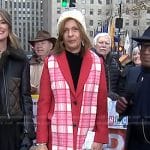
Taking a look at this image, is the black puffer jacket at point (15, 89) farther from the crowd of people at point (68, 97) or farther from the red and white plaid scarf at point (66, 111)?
the red and white plaid scarf at point (66, 111)

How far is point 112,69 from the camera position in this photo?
6.83 meters

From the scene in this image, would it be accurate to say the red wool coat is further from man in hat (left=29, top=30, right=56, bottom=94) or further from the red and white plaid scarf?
man in hat (left=29, top=30, right=56, bottom=94)

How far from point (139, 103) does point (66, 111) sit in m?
0.68

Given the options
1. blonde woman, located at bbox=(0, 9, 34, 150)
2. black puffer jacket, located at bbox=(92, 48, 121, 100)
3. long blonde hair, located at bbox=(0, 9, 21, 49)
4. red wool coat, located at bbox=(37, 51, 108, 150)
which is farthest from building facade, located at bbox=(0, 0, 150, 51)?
red wool coat, located at bbox=(37, 51, 108, 150)

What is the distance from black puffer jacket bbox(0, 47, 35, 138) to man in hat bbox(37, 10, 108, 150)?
0.24 meters

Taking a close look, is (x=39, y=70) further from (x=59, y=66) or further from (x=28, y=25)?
(x=28, y=25)

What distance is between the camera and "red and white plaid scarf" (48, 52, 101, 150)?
438cm

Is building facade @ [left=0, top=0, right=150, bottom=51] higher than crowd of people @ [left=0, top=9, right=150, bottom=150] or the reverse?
the reverse

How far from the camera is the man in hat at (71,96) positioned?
438cm

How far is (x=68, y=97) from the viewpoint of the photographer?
4.37 meters

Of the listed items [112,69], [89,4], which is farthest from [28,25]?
[112,69]

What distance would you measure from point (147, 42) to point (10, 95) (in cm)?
137

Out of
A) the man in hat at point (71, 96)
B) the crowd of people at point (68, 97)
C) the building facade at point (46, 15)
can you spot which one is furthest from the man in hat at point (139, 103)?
the building facade at point (46, 15)

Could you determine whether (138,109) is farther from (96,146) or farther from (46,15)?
(46,15)
